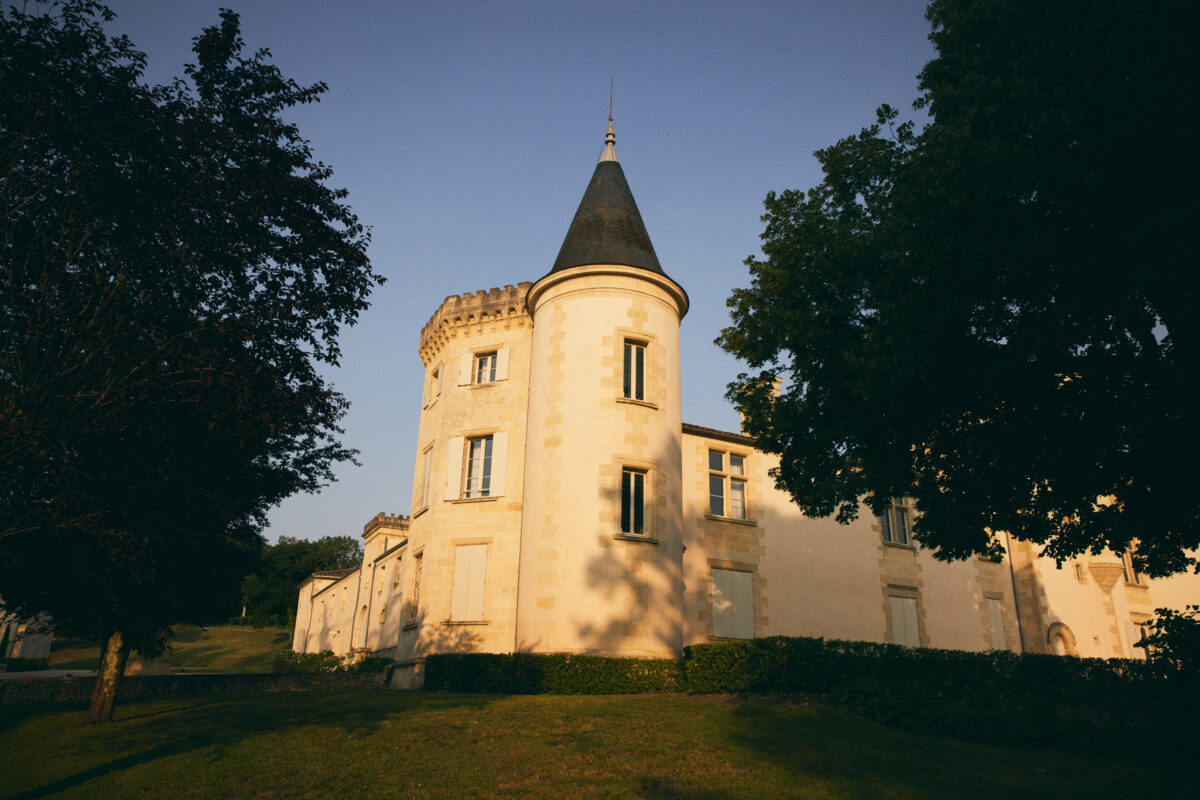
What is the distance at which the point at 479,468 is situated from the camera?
2147cm

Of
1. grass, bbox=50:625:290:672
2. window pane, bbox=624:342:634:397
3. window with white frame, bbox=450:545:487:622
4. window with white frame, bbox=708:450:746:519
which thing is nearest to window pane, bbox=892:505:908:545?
window with white frame, bbox=708:450:746:519

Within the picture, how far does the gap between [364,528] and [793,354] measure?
26621 mm

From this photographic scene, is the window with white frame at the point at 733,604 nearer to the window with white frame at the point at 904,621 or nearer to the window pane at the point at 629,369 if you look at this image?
the window with white frame at the point at 904,621

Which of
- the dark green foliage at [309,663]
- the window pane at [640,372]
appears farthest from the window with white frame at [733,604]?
the dark green foliage at [309,663]

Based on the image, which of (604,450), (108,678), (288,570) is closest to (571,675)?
(604,450)

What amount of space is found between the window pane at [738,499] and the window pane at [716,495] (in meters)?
0.37

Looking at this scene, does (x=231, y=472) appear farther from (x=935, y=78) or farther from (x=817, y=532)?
(x=817, y=532)

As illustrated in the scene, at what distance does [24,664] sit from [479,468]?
102ft

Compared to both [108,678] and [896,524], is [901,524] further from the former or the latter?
[108,678]

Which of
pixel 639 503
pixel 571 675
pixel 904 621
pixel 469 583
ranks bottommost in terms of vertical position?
pixel 571 675

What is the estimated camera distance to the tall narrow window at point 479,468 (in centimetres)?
2112

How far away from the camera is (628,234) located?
21.4 m

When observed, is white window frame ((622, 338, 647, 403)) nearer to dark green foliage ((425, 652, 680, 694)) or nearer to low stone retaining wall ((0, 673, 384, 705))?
dark green foliage ((425, 652, 680, 694))

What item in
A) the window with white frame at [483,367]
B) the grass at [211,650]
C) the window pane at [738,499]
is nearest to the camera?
the window with white frame at [483,367]
